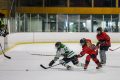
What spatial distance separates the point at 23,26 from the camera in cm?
1519

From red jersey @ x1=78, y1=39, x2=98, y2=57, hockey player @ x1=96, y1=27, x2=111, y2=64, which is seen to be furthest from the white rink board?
red jersey @ x1=78, y1=39, x2=98, y2=57

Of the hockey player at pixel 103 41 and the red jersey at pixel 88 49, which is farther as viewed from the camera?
the hockey player at pixel 103 41

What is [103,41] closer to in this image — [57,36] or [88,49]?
[88,49]

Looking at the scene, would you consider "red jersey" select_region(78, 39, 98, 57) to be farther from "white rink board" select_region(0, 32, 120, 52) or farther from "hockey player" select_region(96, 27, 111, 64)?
"white rink board" select_region(0, 32, 120, 52)

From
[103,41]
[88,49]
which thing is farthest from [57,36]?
[88,49]

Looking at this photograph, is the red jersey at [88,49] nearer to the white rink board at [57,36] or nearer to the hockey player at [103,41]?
the hockey player at [103,41]

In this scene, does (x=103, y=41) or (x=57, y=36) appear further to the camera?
(x=57, y=36)

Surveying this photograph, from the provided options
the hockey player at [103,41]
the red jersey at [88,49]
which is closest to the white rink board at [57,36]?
the hockey player at [103,41]

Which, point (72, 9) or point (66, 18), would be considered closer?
point (66, 18)

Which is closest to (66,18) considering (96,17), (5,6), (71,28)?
(71,28)

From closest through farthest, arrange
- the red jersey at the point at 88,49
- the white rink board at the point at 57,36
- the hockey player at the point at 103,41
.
Answer: the red jersey at the point at 88,49 → the hockey player at the point at 103,41 → the white rink board at the point at 57,36

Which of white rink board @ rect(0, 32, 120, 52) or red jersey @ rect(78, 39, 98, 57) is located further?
white rink board @ rect(0, 32, 120, 52)

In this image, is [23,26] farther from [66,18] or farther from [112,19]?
[112,19]

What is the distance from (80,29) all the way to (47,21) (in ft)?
8.35
